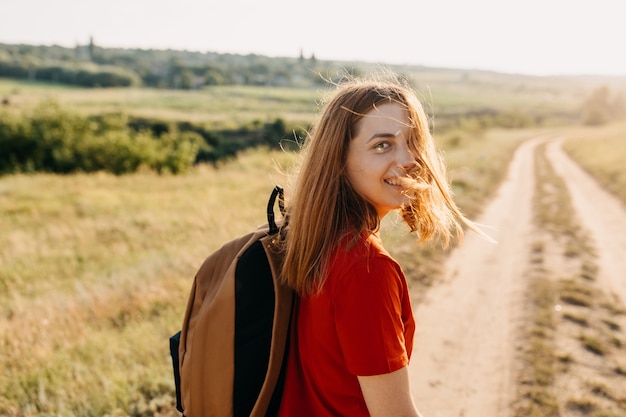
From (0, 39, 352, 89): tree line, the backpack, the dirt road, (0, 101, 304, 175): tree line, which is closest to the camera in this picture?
the backpack

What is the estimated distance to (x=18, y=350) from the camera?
429 centimetres

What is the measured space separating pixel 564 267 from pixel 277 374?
7228 mm

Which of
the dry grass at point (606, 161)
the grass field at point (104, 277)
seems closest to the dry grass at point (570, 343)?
the grass field at point (104, 277)

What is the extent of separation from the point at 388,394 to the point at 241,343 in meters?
0.49

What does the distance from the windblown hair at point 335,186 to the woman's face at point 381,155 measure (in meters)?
0.02

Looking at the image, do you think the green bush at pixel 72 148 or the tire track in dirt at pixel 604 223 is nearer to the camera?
the tire track in dirt at pixel 604 223

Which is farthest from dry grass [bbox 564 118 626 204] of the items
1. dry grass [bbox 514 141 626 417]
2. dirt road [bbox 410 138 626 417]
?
dry grass [bbox 514 141 626 417]

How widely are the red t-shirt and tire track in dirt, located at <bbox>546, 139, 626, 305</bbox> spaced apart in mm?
6033

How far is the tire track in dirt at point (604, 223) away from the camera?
7.25m

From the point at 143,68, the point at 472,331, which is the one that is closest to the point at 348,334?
the point at 472,331

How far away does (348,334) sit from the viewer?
1.39 meters

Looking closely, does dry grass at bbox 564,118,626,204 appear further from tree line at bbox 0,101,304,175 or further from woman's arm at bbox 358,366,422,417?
tree line at bbox 0,101,304,175

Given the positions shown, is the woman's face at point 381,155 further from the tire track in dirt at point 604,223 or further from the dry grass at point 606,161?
the dry grass at point 606,161

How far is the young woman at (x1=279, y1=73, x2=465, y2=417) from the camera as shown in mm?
1392
